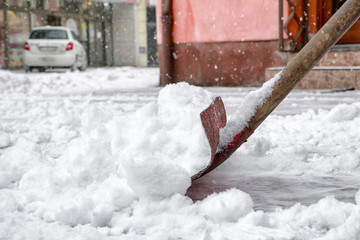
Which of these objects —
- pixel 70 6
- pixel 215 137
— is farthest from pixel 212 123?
pixel 70 6

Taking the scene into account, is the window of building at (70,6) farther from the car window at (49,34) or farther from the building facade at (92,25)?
the car window at (49,34)

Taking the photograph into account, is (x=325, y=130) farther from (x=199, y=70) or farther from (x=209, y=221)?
(x=199, y=70)

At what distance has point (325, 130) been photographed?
12.3ft

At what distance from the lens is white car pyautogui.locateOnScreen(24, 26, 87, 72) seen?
17281mm

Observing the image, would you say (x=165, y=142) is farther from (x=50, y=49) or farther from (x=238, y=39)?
(x=50, y=49)

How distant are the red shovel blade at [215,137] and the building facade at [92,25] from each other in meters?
19.2

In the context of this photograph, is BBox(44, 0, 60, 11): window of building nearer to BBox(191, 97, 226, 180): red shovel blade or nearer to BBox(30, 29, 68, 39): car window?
BBox(30, 29, 68, 39): car window

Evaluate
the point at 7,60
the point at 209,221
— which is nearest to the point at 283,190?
the point at 209,221

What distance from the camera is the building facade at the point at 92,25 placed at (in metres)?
20.6

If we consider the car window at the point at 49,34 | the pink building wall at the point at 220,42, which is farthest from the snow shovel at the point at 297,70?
the car window at the point at 49,34

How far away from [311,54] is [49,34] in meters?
16.2

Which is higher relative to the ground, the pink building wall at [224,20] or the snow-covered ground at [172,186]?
the pink building wall at [224,20]

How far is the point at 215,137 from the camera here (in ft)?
7.38

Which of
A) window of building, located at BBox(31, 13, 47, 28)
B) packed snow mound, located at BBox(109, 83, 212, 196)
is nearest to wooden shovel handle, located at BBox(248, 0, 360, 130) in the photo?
packed snow mound, located at BBox(109, 83, 212, 196)
